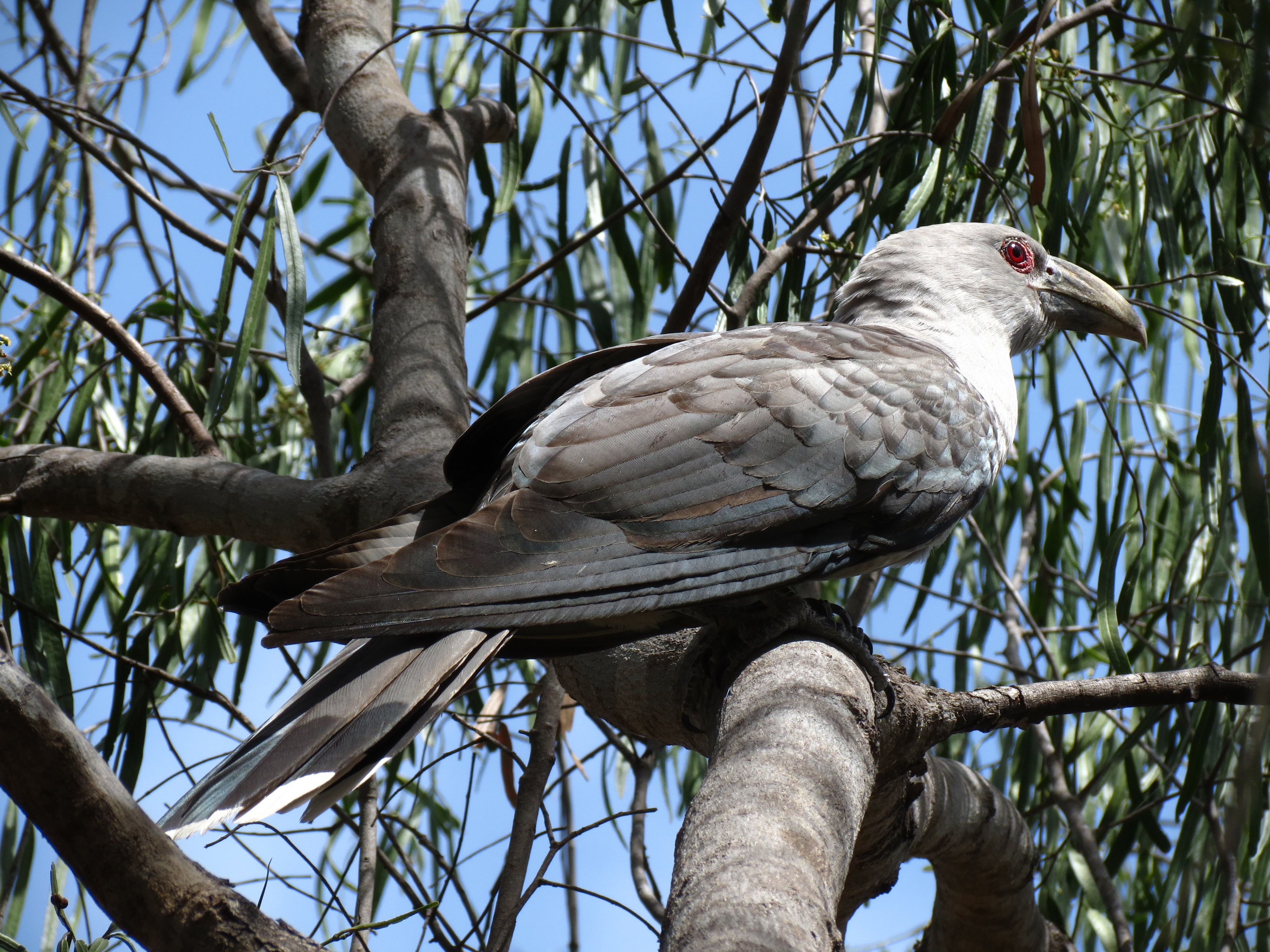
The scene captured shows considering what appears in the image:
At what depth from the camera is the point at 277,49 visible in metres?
3.02

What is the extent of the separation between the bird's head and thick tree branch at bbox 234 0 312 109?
1.65 metres

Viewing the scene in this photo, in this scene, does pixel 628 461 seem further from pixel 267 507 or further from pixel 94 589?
pixel 94 589

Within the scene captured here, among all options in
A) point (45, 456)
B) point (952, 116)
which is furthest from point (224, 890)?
point (952, 116)

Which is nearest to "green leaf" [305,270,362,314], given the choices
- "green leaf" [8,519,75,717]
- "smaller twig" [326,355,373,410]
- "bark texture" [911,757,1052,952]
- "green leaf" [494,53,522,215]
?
"smaller twig" [326,355,373,410]

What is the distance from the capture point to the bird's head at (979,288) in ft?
8.27

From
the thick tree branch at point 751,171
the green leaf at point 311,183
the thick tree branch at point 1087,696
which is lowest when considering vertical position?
the thick tree branch at point 1087,696

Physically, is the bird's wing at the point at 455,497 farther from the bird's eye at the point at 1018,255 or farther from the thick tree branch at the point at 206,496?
the bird's eye at the point at 1018,255

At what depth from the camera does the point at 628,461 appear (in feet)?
5.70

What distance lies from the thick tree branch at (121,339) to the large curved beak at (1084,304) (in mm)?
2053

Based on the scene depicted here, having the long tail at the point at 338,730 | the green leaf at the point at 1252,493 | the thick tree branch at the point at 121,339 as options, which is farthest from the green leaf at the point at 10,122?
the green leaf at the point at 1252,493

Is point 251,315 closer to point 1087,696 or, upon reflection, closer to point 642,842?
point 642,842

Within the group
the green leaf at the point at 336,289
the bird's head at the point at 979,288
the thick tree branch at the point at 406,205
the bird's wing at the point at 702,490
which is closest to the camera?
the bird's wing at the point at 702,490

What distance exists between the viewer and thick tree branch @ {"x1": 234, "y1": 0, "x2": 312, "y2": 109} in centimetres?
296

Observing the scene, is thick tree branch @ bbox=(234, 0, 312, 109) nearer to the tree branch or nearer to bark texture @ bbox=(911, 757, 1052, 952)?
the tree branch
